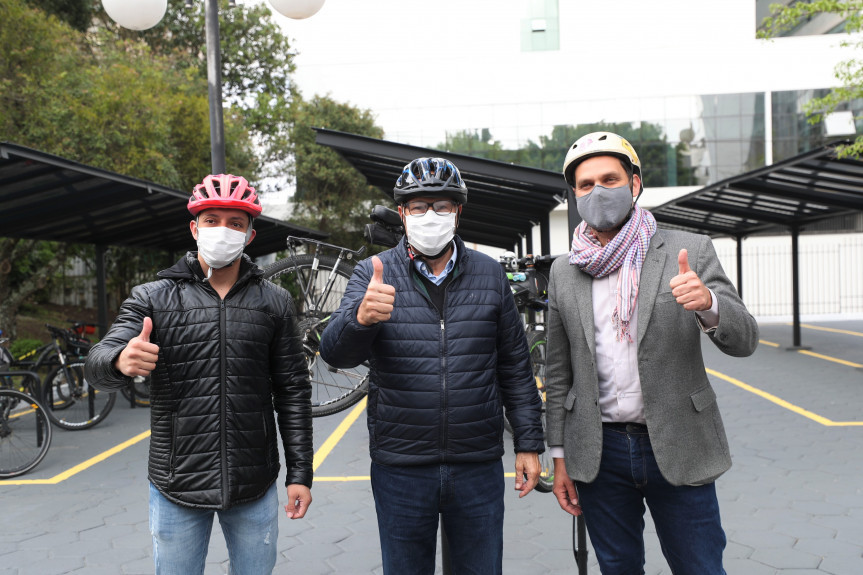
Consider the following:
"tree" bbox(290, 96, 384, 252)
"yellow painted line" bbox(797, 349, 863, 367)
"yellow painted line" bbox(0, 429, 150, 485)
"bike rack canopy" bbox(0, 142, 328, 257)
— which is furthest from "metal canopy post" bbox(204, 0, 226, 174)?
"tree" bbox(290, 96, 384, 252)

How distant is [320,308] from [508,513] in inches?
88.2

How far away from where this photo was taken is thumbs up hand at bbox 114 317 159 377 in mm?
2025

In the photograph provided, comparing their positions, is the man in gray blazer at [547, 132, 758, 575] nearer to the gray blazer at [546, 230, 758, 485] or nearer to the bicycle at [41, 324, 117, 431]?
the gray blazer at [546, 230, 758, 485]

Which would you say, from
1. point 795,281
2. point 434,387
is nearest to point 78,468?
point 434,387

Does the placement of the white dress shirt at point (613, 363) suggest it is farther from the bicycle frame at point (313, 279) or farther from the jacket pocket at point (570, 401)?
the bicycle frame at point (313, 279)

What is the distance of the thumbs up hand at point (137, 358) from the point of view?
203 centimetres

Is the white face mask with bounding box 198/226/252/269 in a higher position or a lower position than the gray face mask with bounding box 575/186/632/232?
lower

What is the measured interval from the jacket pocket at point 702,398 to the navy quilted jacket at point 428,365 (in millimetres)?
572

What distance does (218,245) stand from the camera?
231cm

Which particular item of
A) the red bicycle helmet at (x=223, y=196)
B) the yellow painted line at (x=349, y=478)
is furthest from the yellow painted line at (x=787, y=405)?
the red bicycle helmet at (x=223, y=196)

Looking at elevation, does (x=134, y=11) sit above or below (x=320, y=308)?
above

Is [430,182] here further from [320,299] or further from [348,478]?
[348,478]

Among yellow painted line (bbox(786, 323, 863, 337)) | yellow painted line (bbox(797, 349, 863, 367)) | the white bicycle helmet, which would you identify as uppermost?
the white bicycle helmet

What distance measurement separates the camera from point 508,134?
92.9 feet
